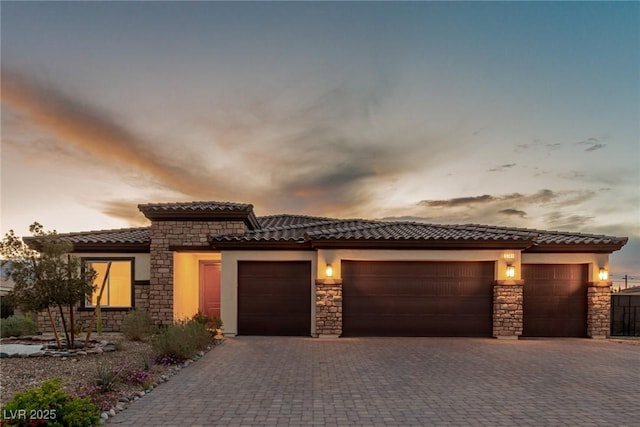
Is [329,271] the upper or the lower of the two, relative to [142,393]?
upper

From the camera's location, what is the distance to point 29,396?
4645 mm

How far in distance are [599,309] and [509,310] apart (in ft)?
10.9

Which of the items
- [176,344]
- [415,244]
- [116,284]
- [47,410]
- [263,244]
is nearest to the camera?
[47,410]

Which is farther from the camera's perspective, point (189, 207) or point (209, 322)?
point (189, 207)

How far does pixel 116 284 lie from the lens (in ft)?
49.3

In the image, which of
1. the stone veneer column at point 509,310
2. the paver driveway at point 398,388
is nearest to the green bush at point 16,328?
the paver driveway at point 398,388

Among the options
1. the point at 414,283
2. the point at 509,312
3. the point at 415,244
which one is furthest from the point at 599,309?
the point at 415,244

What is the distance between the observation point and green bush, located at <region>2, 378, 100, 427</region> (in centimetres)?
441

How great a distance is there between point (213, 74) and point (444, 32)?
792 centimetres

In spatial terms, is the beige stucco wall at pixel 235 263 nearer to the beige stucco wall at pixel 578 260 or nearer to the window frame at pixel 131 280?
the window frame at pixel 131 280

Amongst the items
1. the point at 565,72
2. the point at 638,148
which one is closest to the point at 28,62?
the point at 565,72

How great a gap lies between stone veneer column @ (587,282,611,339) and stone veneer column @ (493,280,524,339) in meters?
2.68

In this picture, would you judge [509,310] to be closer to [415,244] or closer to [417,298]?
[417,298]

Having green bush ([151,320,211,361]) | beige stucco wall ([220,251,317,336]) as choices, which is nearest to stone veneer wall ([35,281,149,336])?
beige stucco wall ([220,251,317,336])
